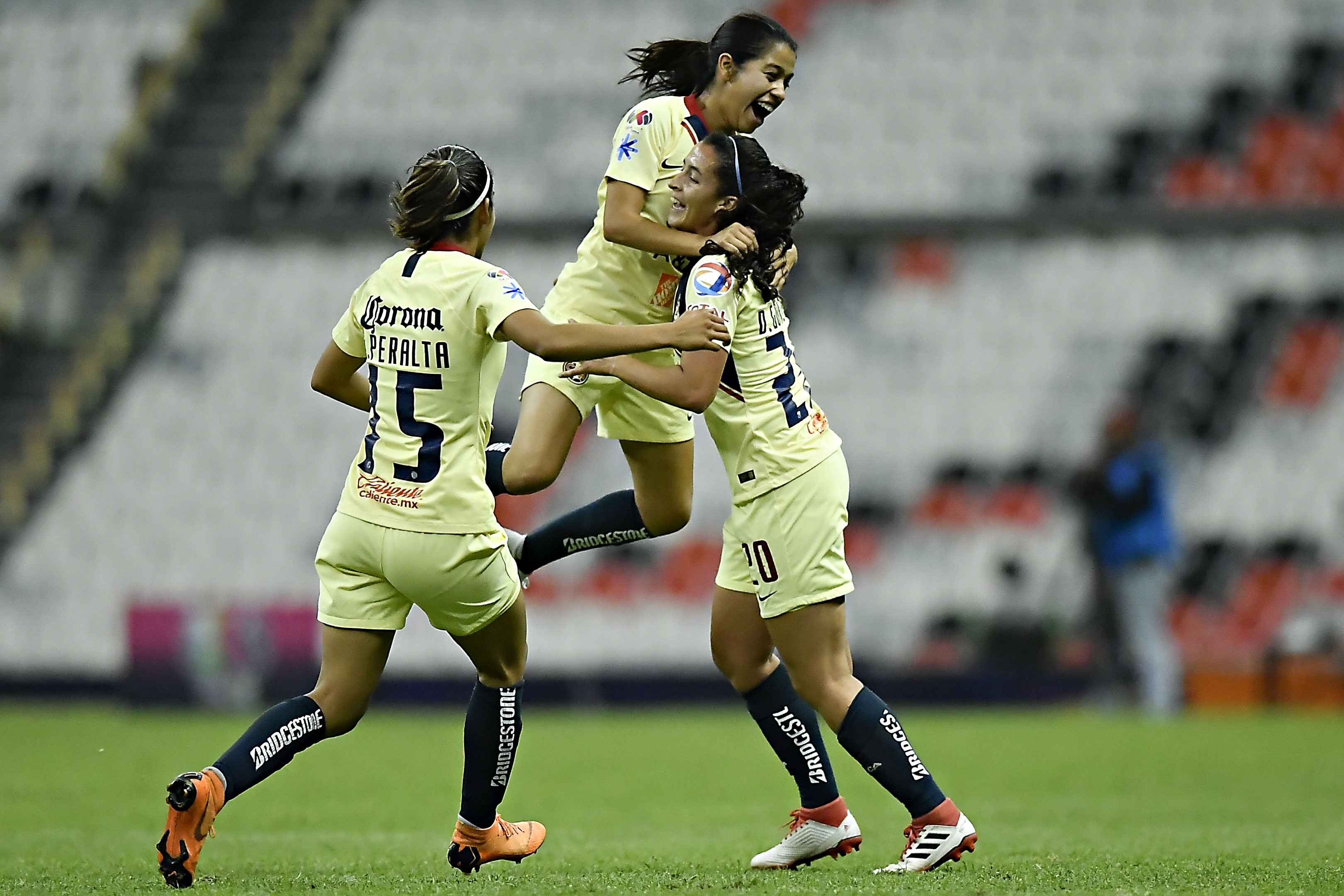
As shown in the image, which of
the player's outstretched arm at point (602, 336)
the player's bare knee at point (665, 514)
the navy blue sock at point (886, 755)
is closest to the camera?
the player's outstretched arm at point (602, 336)

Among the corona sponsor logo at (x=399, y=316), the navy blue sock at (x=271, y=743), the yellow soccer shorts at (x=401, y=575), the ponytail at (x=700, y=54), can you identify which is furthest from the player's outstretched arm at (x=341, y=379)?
the ponytail at (x=700, y=54)

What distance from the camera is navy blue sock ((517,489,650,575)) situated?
641 centimetres

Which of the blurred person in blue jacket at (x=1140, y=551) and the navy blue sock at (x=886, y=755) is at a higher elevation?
the navy blue sock at (x=886, y=755)

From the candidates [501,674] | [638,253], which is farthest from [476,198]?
[501,674]

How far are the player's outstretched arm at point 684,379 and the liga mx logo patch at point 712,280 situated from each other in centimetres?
11

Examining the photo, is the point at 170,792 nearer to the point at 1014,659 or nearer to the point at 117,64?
the point at 1014,659

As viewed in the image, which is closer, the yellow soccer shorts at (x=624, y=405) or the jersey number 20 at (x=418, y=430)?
the jersey number 20 at (x=418, y=430)

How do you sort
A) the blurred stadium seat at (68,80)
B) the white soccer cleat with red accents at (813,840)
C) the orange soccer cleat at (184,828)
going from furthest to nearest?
the blurred stadium seat at (68,80), the white soccer cleat with red accents at (813,840), the orange soccer cleat at (184,828)

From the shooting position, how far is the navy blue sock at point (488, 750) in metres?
5.60

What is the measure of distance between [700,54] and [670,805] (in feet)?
12.1

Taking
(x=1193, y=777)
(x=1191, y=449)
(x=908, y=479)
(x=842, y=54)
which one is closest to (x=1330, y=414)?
(x=1191, y=449)

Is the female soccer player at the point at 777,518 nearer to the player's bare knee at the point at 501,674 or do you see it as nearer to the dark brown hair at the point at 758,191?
the dark brown hair at the point at 758,191

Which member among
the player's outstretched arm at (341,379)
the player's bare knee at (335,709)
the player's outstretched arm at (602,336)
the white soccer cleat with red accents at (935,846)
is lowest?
the white soccer cleat with red accents at (935,846)

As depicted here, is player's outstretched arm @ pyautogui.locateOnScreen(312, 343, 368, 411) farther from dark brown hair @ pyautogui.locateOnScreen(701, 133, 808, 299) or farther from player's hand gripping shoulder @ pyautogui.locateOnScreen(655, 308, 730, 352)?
dark brown hair @ pyautogui.locateOnScreen(701, 133, 808, 299)
